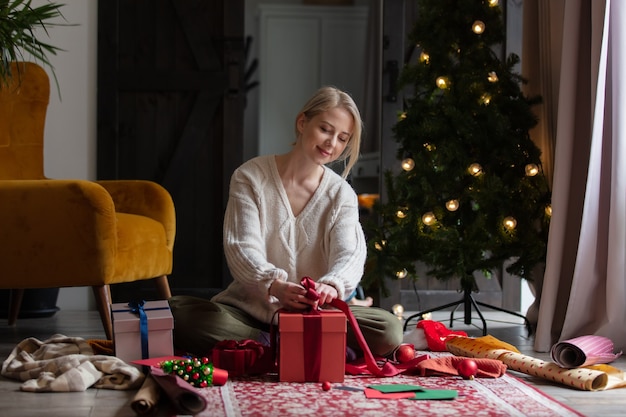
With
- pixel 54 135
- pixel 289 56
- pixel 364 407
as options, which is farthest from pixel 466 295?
pixel 289 56

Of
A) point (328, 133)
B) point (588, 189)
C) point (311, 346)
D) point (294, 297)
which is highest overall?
point (328, 133)

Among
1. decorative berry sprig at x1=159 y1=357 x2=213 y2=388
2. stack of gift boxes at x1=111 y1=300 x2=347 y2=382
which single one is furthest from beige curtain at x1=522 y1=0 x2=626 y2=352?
decorative berry sprig at x1=159 y1=357 x2=213 y2=388

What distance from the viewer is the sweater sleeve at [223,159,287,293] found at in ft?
8.11

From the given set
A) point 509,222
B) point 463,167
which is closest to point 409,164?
point 463,167

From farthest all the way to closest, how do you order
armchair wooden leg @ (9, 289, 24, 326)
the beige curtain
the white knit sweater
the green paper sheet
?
armchair wooden leg @ (9, 289, 24, 326)
the beige curtain
the white knit sweater
the green paper sheet

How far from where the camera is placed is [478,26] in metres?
3.62

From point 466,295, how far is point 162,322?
1690 mm

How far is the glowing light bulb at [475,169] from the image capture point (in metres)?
3.57

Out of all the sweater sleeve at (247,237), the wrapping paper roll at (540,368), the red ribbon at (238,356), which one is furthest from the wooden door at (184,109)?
the red ribbon at (238,356)

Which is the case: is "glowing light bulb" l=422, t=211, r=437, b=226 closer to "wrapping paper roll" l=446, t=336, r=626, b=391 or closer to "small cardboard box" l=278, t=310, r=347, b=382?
"wrapping paper roll" l=446, t=336, r=626, b=391

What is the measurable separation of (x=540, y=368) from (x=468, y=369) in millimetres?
251

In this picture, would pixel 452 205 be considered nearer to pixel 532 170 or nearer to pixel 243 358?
pixel 532 170

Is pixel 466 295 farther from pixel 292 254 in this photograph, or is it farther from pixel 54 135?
pixel 54 135

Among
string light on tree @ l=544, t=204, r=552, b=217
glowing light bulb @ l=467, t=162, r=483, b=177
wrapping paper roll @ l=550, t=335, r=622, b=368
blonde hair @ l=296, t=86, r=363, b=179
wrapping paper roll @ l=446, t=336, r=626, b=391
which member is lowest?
wrapping paper roll @ l=446, t=336, r=626, b=391
